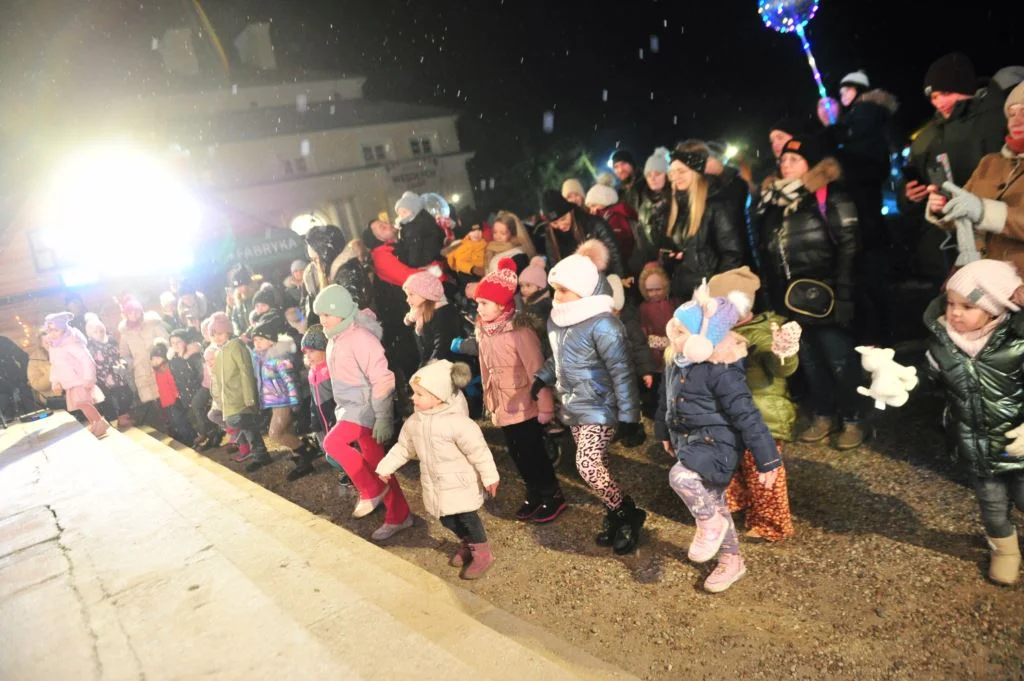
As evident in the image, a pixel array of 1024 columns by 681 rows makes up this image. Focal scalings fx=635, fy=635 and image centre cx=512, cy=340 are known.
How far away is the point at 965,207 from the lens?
3707 millimetres

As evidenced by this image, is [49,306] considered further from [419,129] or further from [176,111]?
[419,129]

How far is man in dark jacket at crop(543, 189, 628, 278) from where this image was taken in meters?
6.61

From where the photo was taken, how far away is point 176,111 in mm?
35219

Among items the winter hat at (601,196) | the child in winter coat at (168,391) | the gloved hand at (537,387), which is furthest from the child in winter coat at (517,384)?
the child in winter coat at (168,391)

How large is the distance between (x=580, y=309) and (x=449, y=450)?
4.25 ft

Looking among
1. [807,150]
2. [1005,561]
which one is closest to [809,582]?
[1005,561]

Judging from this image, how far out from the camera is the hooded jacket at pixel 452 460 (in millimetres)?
4180

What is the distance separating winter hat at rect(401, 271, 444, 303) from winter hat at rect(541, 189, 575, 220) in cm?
185

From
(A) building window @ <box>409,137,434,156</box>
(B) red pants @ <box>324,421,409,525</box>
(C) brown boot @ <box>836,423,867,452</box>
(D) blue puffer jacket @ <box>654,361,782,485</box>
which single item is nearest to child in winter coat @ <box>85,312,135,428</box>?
(B) red pants @ <box>324,421,409,525</box>

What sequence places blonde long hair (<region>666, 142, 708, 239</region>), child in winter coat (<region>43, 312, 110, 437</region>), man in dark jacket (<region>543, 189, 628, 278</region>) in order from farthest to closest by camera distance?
child in winter coat (<region>43, 312, 110, 437</region>)
man in dark jacket (<region>543, 189, 628, 278</region>)
blonde long hair (<region>666, 142, 708, 239</region>)

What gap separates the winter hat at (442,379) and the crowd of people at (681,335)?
0.6 inches

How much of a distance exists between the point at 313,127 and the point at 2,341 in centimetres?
2609

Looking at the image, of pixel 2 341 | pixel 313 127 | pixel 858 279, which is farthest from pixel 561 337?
pixel 313 127

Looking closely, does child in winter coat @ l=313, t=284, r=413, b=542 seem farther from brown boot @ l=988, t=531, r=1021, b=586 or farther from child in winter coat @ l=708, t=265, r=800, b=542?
brown boot @ l=988, t=531, r=1021, b=586
